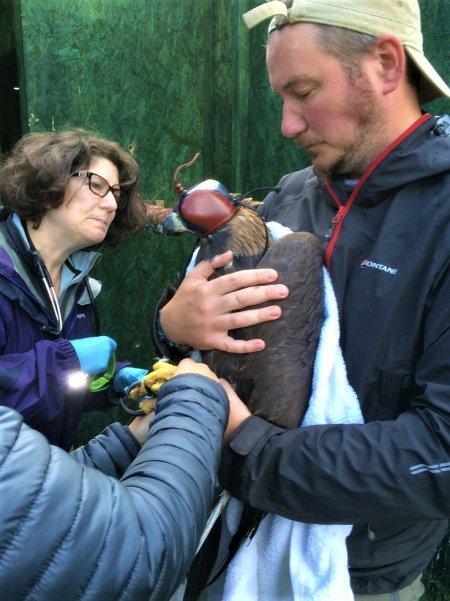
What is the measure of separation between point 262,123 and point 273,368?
9.37 ft

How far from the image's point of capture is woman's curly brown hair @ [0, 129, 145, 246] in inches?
116

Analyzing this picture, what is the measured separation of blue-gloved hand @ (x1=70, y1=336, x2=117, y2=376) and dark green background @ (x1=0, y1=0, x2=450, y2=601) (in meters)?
1.54

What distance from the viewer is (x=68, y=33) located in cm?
381

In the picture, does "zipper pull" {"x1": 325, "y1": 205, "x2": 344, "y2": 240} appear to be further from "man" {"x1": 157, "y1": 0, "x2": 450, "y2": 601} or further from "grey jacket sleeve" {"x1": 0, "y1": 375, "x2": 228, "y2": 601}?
"grey jacket sleeve" {"x1": 0, "y1": 375, "x2": 228, "y2": 601}

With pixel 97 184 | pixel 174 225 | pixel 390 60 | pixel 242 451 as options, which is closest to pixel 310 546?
pixel 242 451

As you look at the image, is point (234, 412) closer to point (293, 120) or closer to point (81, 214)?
point (293, 120)

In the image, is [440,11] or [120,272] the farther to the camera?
[120,272]

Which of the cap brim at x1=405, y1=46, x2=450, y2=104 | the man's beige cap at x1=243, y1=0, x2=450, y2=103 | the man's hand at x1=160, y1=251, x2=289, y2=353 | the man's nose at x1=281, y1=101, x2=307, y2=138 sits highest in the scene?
the man's beige cap at x1=243, y1=0, x2=450, y2=103

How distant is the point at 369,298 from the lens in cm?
161

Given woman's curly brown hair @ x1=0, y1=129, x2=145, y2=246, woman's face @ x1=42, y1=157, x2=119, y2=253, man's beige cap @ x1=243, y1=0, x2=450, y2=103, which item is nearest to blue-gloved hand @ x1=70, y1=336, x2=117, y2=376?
woman's face @ x1=42, y1=157, x2=119, y2=253

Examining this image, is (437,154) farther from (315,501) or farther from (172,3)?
(172,3)

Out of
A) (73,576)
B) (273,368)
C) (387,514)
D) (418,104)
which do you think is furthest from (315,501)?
(418,104)

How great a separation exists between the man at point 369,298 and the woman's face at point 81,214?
136 centimetres

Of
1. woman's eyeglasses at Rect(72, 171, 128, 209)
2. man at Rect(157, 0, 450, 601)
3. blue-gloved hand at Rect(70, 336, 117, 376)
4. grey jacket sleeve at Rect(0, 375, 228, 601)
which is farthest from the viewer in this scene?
woman's eyeglasses at Rect(72, 171, 128, 209)
